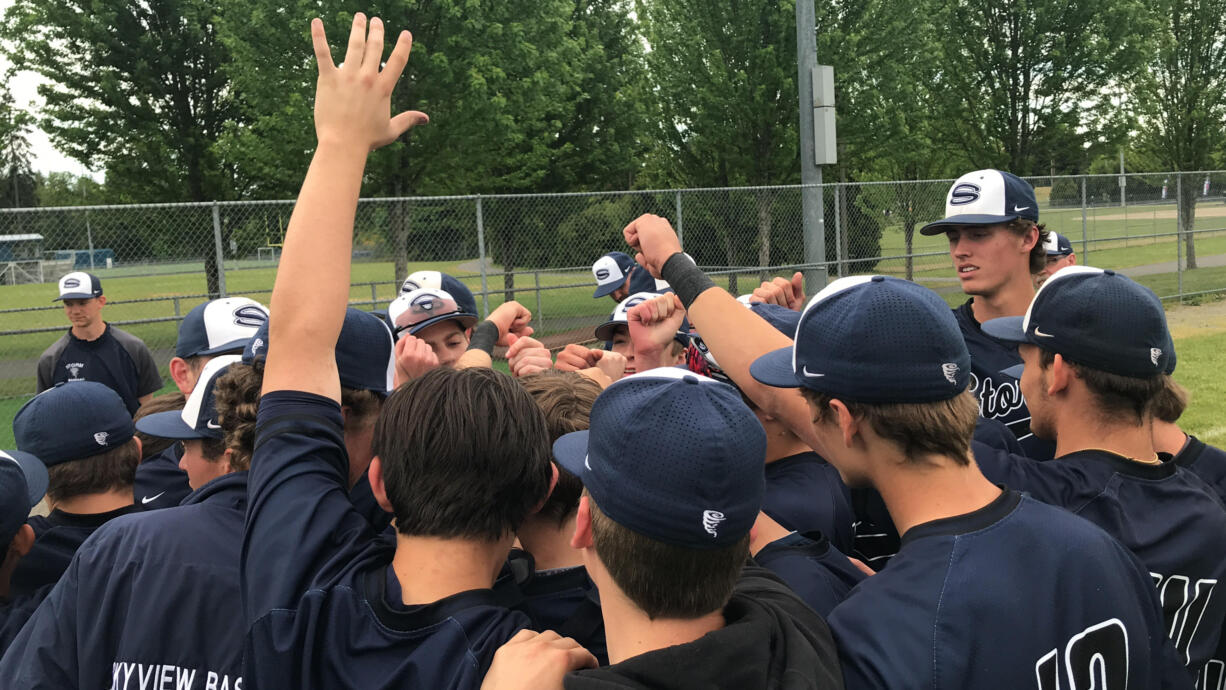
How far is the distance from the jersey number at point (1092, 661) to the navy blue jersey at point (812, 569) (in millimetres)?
390

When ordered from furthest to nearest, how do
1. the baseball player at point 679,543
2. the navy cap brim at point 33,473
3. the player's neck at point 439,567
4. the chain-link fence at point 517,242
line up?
the chain-link fence at point 517,242 < the navy cap brim at point 33,473 < the player's neck at point 439,567 < the baseball player at point 679,543

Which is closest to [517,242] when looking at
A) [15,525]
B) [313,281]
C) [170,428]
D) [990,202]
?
[990,202]

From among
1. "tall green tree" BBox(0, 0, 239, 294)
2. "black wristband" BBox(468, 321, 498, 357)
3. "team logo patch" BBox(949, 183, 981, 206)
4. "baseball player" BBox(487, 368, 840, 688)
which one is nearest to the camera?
"baseball player" BBox(487, 368, 840, 688)

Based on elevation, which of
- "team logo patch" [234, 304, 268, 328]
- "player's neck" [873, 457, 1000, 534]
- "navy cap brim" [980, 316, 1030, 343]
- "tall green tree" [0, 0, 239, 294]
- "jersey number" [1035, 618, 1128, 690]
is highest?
"tall green tree" [0, 0, 239, 294]

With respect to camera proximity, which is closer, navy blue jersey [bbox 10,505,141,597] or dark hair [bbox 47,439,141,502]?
navy blue jersey [bbox 10,505,141,597]

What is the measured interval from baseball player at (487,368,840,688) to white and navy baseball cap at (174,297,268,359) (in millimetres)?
2492

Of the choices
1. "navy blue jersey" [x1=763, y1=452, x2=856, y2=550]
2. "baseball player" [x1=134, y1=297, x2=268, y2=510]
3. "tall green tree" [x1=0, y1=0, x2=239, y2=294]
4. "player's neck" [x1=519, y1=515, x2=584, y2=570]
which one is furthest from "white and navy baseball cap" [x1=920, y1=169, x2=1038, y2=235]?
"tall green tree" [x1=0, y1=0, x2=239, y2=294]

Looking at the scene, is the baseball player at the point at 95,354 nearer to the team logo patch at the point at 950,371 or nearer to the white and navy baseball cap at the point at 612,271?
the white and navy baseball cap at the point at 612,271

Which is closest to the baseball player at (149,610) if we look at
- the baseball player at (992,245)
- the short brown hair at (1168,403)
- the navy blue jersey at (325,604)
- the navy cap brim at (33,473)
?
the navy blue jersey at (325,604)

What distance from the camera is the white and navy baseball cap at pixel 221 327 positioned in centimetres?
360

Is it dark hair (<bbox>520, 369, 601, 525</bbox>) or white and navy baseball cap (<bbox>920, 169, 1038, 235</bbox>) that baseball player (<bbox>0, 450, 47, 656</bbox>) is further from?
white and navy baseball cap (<bbox>920, 169, 1038, 235</bbox>)

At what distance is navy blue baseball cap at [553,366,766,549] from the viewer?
1.42 m

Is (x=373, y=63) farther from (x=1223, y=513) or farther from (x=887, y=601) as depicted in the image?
(x=1223, y=513)

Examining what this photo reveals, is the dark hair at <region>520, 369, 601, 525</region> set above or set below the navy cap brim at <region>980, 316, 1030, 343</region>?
below
